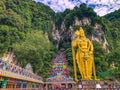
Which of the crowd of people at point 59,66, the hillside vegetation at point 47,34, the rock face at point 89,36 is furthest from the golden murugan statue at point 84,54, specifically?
the rock face at point 89,36

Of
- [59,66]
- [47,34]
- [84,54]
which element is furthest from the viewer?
[47,34]

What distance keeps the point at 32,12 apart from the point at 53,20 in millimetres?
5394

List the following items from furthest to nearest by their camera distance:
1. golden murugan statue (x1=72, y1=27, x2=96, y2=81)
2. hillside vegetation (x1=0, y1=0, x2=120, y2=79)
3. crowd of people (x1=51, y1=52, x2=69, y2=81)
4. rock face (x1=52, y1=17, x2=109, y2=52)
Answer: rock face (x1=52, y1=17, x2=109, y2=52) → crowd of people (x1=51, y1=52, x2=69, y2=81) → hillside vegetation (x1=0, y1=0, x2=120, y2=79) → golden murugan statue (x1=72, y1=27, x2=96, y2=81)

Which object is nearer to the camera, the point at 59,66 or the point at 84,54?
the point at 84,54

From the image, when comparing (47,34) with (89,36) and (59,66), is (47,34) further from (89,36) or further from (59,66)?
(59,66)

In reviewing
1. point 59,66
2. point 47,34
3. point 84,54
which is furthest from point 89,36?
point 84,54

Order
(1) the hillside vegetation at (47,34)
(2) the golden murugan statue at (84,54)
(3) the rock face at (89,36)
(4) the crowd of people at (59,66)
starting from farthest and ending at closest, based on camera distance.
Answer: (3) the rock face at (89,36) → (4) the crowd of people at (59,66) → (1) the hillside vegetation at (47,34) → (2) the golden murugan statue at (84,54)

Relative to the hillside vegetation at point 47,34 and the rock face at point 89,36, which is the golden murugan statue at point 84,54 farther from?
the rock face at point 89,36

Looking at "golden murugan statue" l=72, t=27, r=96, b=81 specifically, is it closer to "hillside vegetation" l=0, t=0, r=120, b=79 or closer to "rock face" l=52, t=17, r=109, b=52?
"hillside vegetation" l=0, t=0, r=120, b=79

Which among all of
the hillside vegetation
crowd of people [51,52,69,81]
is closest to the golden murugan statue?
the hillside vegetation

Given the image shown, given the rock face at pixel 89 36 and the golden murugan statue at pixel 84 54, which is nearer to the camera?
the golden murugan statue at pixel 84 54

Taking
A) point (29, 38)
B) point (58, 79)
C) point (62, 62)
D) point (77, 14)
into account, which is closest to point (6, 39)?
point (29, 38)

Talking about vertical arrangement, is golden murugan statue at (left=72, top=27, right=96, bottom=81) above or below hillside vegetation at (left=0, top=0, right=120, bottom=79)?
below

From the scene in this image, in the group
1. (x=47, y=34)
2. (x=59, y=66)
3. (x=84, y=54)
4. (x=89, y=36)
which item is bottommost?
(x=84, y=54)
